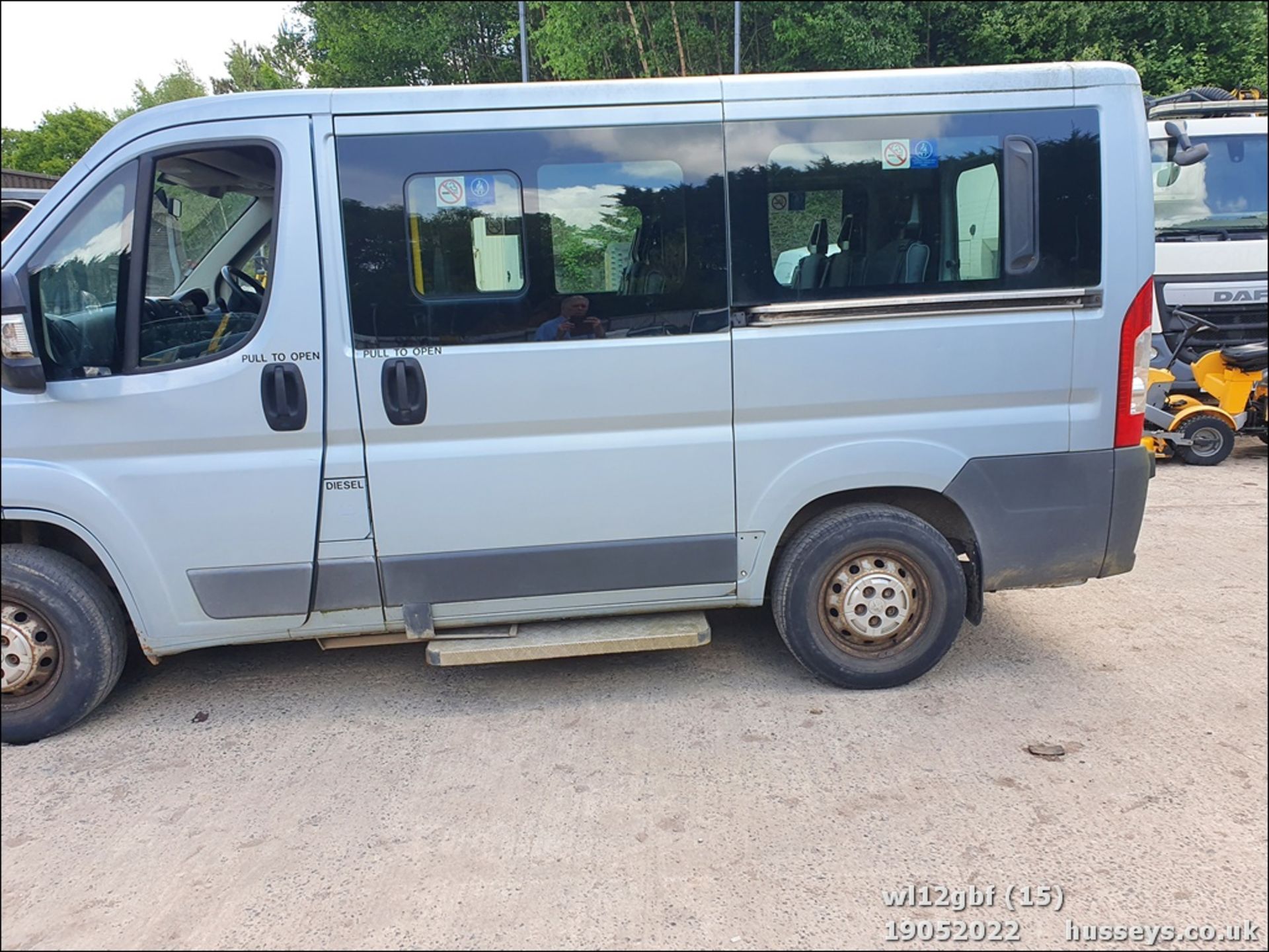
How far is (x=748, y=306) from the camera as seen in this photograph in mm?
3654

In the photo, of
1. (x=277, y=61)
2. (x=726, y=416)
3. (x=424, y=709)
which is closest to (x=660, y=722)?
(x=424, y=709)

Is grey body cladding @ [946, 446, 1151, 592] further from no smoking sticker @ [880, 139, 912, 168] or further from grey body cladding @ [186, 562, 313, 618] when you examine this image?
grey body cladding @ [186, 562, 313, 618]

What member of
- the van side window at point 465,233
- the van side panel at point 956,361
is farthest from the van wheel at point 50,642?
the van side panel at point 956,361

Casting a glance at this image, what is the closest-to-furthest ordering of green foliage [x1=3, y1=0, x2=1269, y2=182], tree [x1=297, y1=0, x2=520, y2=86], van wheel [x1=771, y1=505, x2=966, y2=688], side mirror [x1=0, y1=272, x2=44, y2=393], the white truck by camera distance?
1. side mirror [x1=0, y1=272, x2=44, y2=393]
2. van wheel [x1=771, y1=505, x2=966, y2=688]
3. the white truck
4. green foliage [x1=3, y1=0, x2=1269, y2=182]
5. tree [x1=297, y1=0, x2=520, y2=86]

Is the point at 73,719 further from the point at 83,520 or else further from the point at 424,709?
the point at 424,709

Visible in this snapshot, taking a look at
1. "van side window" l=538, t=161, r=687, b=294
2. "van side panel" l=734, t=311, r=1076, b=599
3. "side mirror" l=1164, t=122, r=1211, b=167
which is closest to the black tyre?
"side mirror" l=1164, t=122, r=1211, b=167

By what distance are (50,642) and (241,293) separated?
1614 millimetres

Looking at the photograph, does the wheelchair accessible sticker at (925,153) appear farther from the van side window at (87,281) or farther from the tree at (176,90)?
the tree at (176,90)

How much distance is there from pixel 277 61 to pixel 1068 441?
62.0 ft

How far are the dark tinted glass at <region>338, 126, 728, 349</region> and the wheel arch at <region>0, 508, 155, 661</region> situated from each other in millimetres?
1333

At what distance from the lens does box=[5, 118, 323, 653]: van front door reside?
11.3ft

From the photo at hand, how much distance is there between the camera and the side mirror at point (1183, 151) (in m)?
5.77

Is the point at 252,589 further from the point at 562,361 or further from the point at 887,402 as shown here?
the point at 887,402

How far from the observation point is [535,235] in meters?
3.54
